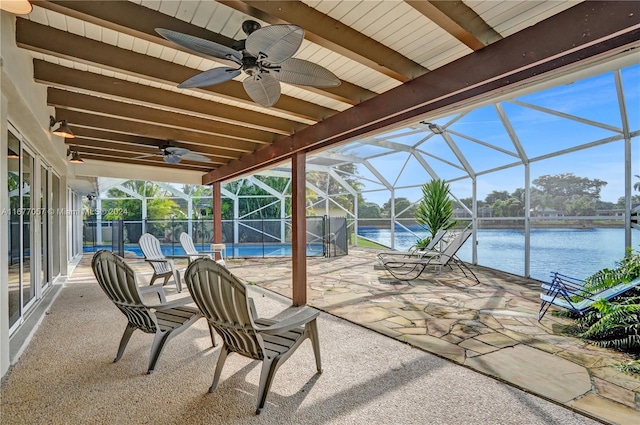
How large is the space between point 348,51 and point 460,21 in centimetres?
80

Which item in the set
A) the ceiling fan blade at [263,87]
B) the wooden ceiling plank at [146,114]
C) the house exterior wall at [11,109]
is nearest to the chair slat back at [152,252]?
the house exterior wall at [11,109]

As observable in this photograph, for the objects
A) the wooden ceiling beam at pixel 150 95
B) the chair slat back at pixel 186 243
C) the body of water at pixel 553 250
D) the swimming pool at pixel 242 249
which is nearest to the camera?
the wooden ceiling beam at pixel 150 95

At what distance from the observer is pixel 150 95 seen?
11.6 feet

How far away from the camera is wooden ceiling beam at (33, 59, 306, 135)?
10.0ft

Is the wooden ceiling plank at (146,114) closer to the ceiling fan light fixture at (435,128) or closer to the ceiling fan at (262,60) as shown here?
the ceiling fan at (262,60)

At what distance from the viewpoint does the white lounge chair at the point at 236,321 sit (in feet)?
7.10

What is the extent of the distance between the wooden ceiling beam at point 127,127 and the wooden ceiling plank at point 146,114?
0.61m

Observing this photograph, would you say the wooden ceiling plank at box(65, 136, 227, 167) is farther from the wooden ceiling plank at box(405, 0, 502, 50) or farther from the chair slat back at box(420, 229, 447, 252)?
the chair slat back at box(420, 229, 447, 252)

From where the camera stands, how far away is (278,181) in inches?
703

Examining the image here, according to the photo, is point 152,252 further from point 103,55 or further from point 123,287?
point 103,55

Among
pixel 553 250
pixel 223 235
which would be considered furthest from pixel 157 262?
pixel 553 250

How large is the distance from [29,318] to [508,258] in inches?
347

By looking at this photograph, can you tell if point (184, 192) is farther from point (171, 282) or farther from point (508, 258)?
point (508, 258)

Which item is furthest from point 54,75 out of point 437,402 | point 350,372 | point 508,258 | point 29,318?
point 508,258
